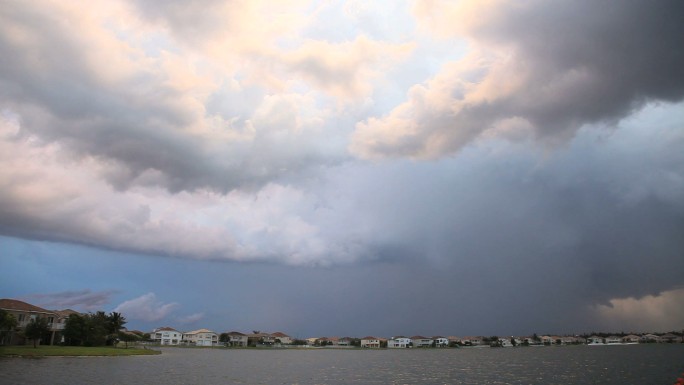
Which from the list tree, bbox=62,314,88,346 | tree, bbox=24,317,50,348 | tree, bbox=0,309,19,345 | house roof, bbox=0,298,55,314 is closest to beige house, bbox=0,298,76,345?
house roof, bbox=0,298,55,314

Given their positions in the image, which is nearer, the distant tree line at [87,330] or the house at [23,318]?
the house at [23,318]

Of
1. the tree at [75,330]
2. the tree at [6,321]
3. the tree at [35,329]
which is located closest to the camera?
the tree at [6,321]

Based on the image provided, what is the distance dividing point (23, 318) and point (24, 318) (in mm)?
326

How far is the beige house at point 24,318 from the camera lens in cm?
10669

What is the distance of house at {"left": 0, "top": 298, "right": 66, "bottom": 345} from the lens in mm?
106688

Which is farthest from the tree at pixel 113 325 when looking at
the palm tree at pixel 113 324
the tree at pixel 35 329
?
the tree at pixel 35 329

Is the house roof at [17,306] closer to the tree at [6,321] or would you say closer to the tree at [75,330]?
the tree at [75,330]

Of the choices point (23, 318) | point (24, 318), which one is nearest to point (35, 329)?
point (23, 318)

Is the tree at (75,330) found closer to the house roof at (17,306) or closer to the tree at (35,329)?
the house roof at (17,306)

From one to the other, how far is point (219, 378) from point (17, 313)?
69.5 m

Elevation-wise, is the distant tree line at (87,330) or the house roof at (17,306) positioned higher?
the house roof at (17,306)

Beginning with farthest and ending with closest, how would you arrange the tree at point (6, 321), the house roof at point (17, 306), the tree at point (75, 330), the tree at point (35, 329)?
the tree at point (75, 330)
the house roof at point (17, 306)
the tree at point (35, 329)
the tree at point (6, 321)

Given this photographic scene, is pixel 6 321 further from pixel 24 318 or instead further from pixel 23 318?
pixel 24 318

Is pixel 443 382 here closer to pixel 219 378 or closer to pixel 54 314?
pixel 219 378
